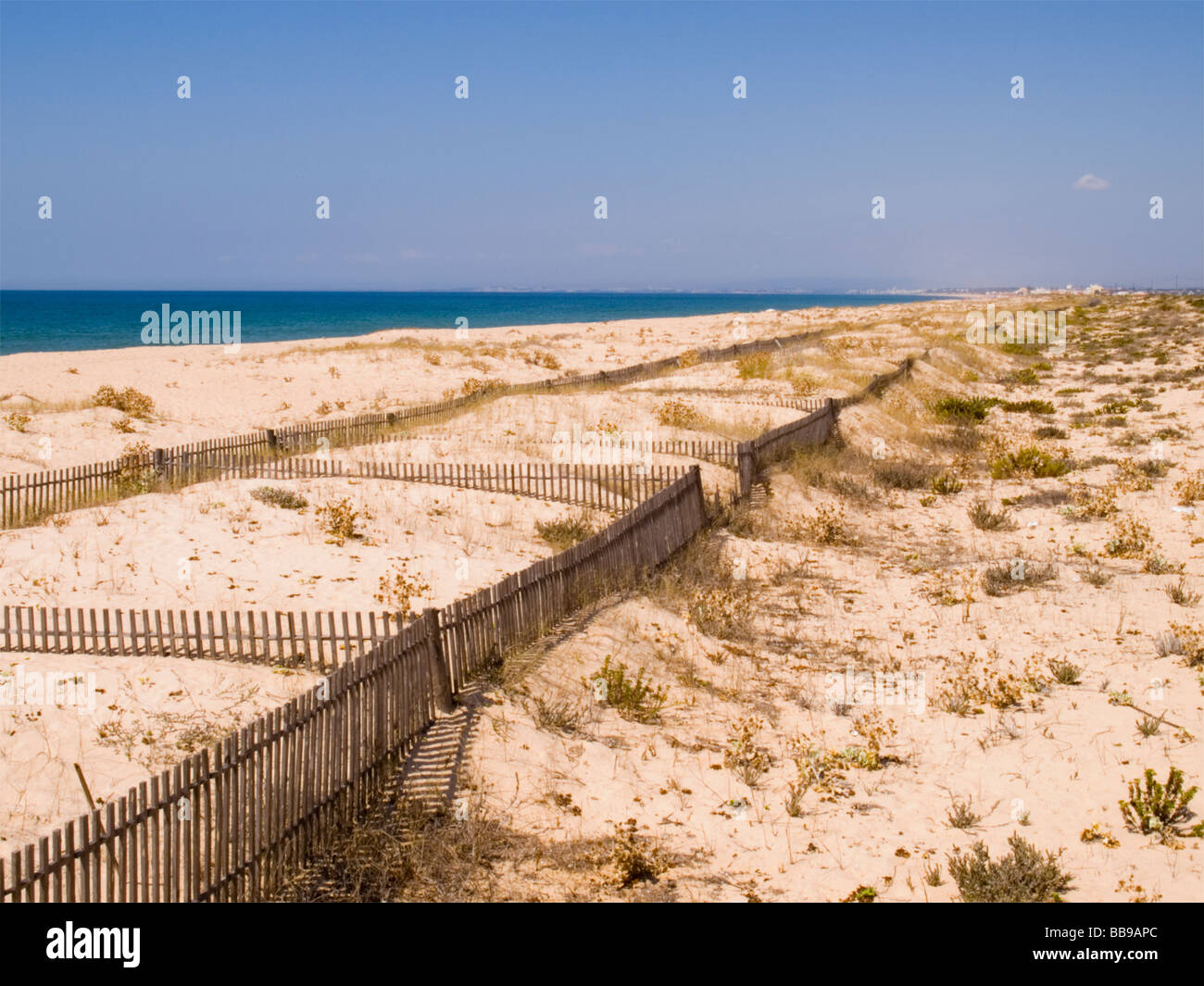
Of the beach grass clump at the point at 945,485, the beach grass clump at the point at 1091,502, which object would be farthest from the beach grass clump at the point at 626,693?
the beach grass clump at the point at 945,485

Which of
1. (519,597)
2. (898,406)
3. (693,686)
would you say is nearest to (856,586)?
(693,686)

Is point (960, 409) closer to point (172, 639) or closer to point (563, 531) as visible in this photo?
point (563, 531)

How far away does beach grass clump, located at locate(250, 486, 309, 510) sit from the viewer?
14.5m

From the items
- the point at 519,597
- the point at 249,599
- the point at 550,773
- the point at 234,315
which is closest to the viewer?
the point at 550,773

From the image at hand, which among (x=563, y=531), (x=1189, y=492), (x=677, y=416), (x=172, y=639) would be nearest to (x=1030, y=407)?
(x=1189, y=492)

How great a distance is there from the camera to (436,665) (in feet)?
28.2

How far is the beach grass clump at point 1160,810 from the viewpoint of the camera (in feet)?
23.4

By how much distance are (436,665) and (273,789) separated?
224cm

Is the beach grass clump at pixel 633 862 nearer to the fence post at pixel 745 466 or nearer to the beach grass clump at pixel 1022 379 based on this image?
the fence post at pixel 745 466

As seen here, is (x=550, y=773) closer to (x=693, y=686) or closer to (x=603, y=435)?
(x=693, y=686)

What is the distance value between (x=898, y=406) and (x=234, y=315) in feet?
315

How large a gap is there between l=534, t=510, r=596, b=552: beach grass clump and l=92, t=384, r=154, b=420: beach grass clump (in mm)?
16027

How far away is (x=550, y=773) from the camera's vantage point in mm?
8180

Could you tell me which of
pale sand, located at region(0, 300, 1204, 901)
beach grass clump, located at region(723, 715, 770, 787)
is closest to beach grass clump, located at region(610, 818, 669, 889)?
pale sand, located at region(0, 300, 1204, 901)
